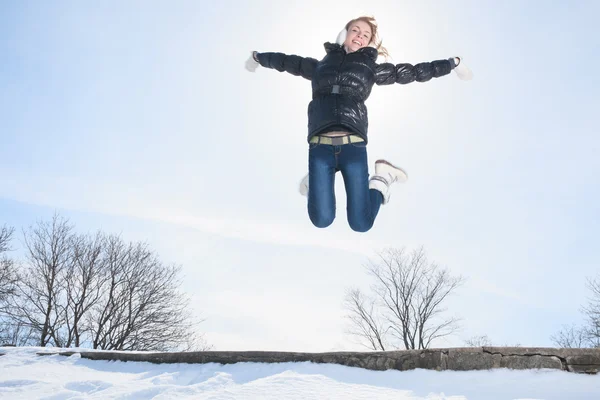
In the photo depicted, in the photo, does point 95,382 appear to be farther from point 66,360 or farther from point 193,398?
point 66,360

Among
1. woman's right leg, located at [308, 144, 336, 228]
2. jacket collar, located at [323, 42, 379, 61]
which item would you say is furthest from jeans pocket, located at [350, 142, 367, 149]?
jacket collar, located at [323, 42, 379, 61]

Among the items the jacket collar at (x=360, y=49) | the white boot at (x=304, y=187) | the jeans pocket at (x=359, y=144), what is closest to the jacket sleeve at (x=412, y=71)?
the jacket collar at (x=360, y=49)

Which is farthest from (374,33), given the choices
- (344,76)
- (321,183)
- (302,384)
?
(302,384)

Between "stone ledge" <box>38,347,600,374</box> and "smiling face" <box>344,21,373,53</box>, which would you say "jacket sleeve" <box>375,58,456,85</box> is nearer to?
"smiling face" <box>344,21,373,53</box>

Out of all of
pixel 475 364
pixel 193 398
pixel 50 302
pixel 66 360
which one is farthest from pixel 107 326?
pixel 475 364

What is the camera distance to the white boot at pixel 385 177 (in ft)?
12.5

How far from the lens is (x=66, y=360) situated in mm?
7613

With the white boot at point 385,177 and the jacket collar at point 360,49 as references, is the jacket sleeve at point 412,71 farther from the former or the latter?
the white boot at point 385,177

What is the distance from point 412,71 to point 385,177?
3.87 feet

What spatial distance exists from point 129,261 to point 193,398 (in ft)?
61.2

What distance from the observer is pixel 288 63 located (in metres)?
4.14

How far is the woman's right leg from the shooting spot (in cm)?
361

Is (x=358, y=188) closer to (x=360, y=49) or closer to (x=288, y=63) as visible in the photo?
(x=360, y=49)

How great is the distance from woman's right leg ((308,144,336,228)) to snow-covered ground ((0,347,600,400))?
2.36m
